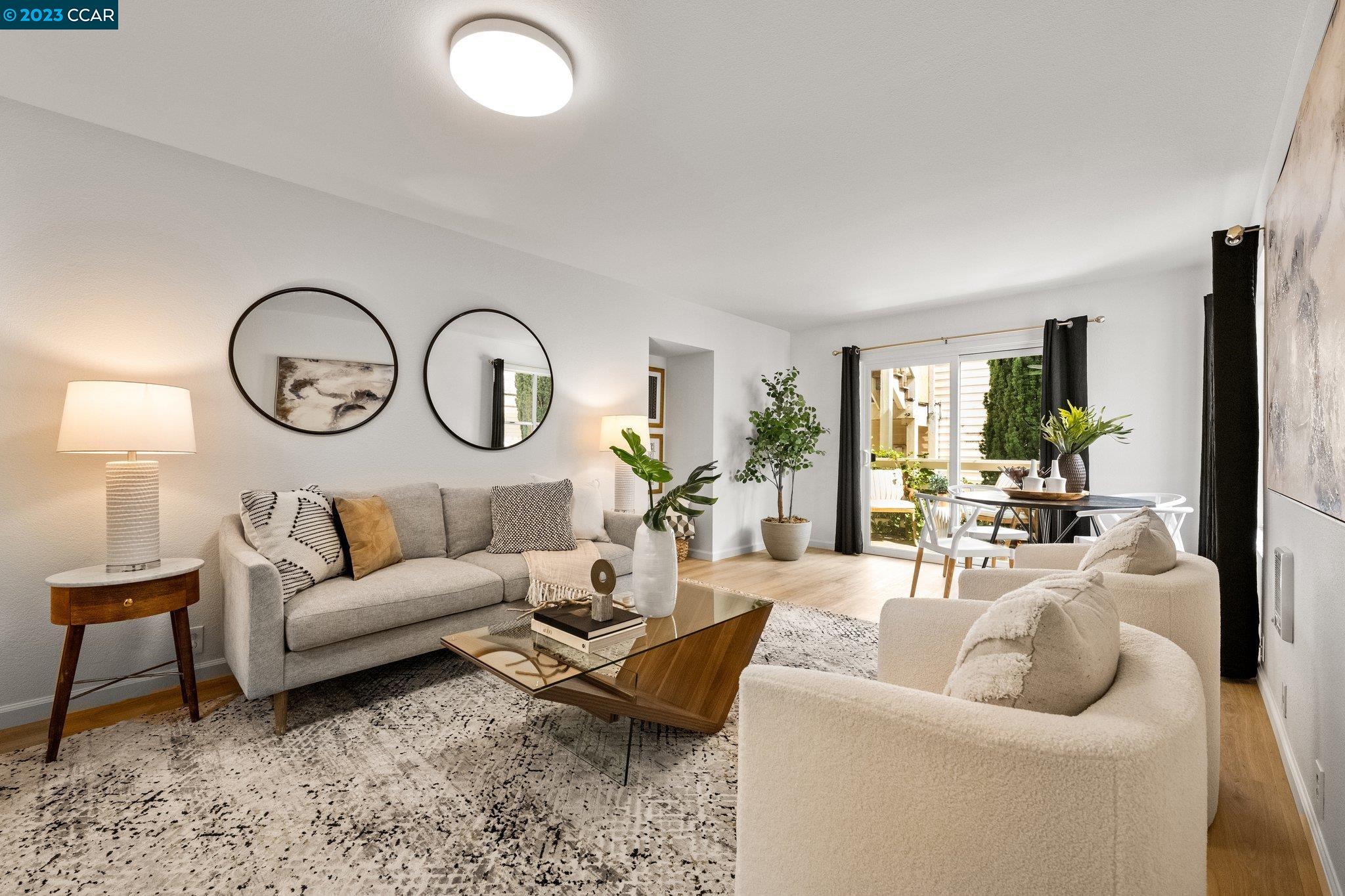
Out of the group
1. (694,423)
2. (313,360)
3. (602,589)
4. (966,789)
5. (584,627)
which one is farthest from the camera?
(694,423)

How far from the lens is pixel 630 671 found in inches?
77.5

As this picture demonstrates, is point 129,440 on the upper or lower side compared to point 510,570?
upper

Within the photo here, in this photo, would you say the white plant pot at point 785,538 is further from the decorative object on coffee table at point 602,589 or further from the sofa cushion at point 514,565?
the decorative object on coffee table at point 602,589

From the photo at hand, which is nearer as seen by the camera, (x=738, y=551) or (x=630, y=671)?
(x=630, y=671)

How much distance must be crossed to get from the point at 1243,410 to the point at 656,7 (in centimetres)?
314

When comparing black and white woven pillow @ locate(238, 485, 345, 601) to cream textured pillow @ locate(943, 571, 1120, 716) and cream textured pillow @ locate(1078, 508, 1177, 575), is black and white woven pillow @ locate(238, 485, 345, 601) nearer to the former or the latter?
cream textured pillow @ locate(943, 571, 1120, 716)

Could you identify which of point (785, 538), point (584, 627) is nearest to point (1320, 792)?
point (584, 627)

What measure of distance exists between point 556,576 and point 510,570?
0.23 m

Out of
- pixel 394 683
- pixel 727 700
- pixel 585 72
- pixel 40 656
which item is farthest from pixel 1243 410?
pixel 40 656

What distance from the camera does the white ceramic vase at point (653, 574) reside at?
7.28 ft

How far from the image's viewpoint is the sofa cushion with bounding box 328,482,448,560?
3062mm

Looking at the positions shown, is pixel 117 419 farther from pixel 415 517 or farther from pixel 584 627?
pixel 584 627

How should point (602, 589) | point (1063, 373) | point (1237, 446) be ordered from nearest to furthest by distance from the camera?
point (602, 589), point (1237, 446), point (1063, 373)

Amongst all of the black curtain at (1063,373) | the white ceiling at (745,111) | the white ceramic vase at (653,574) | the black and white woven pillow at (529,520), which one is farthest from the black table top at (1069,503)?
the black and white woven pillow at (529,520)
